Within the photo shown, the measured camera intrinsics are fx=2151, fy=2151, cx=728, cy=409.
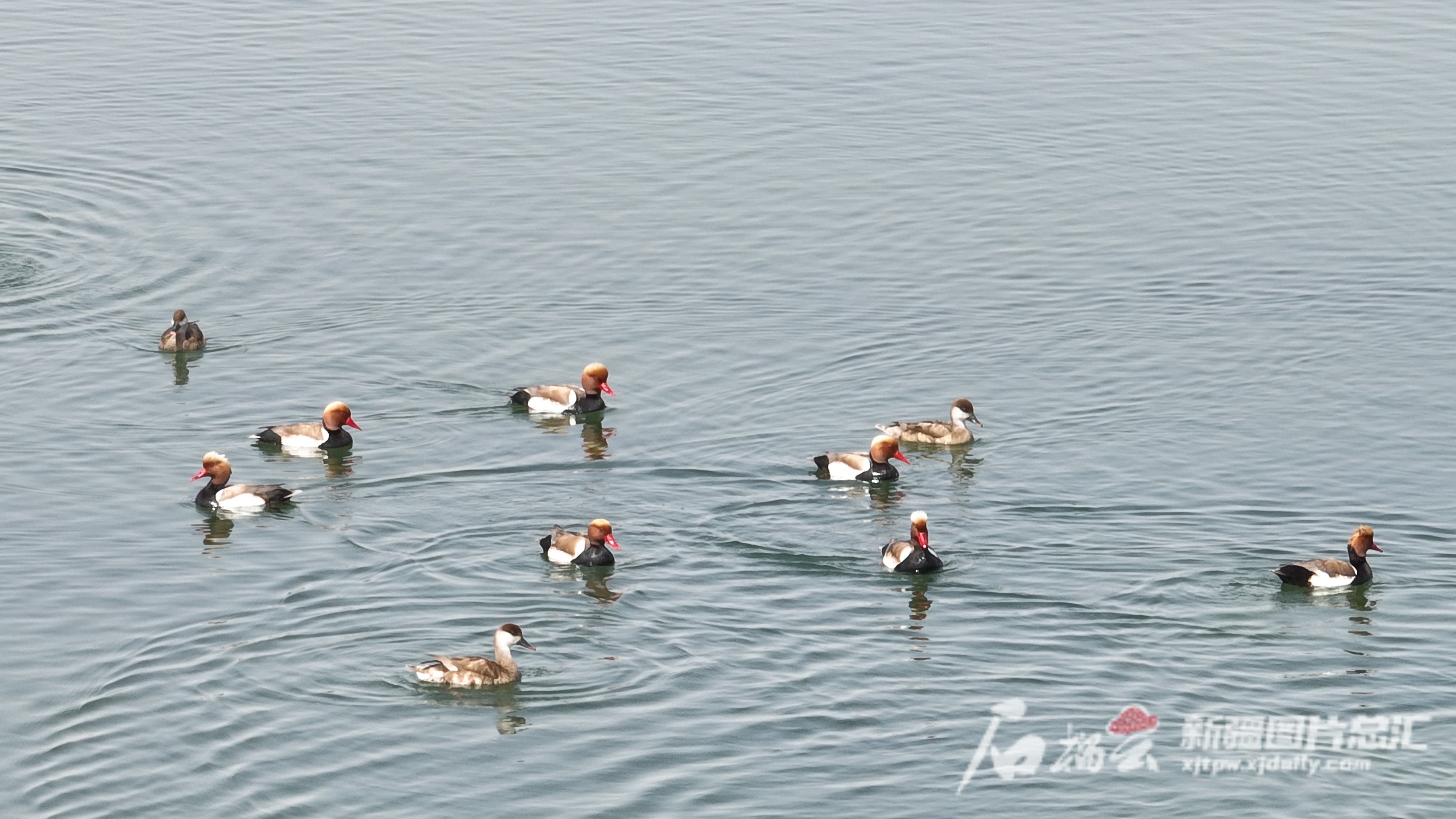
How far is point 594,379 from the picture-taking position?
2989 cm

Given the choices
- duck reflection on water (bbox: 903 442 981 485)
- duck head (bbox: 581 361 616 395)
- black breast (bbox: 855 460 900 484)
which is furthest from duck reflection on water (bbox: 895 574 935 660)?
duck head (bbox: 581 361 616 395)

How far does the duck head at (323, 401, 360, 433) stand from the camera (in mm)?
28109

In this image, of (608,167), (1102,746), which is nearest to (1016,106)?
(608,167)

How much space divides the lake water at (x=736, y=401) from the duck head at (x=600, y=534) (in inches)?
22.8

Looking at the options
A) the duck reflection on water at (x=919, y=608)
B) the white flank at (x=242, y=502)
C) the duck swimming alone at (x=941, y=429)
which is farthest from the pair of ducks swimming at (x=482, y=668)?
the duck swimming alone at (x=941, y=429)

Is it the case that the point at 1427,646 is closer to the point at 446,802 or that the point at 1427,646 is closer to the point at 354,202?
the point at 446,802

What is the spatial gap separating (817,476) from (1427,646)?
26.4ft

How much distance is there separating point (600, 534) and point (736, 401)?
20.5 feet

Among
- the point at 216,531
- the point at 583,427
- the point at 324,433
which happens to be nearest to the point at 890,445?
the point at 583,427

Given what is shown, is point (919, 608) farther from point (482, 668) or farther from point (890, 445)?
point (482, 668)

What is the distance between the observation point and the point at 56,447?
2845 centimetres

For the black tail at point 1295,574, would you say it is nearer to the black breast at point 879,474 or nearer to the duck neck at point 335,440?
the black breast at point 879,474

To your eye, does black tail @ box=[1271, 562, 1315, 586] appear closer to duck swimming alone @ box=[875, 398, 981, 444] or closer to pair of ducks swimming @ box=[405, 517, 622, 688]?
duck swimming alone @ box=[875, 398, 981, 444]

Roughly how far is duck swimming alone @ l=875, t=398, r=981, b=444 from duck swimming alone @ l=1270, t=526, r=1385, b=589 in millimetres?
5635
